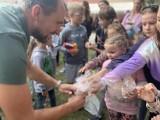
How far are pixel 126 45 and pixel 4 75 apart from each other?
185cm

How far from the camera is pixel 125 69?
2.78 meters

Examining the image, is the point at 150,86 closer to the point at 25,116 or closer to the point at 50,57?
the point at 25,116

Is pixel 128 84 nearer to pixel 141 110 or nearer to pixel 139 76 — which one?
pixel 139 76

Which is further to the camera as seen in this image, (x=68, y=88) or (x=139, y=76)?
(x=139, y=76)

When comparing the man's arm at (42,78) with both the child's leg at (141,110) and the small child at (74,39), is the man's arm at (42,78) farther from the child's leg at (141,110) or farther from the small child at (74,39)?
the small child at (74,39)

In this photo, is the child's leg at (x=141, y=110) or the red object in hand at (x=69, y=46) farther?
the red object in hand at (x=69, y=46)

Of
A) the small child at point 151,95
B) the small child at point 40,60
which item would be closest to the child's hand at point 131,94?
the small child at point 151,95

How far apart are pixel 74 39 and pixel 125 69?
2.14 m

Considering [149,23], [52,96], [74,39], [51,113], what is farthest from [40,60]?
[51,113]

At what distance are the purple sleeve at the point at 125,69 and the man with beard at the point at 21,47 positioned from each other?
0.66 metres

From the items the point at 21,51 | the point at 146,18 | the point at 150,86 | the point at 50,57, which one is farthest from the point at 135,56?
the point at 50,57

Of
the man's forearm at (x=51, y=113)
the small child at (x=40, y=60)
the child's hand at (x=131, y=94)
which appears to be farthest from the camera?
the small child at (x=40, y=60)

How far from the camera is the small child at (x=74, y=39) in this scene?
4758 mm

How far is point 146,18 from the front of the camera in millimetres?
3240
